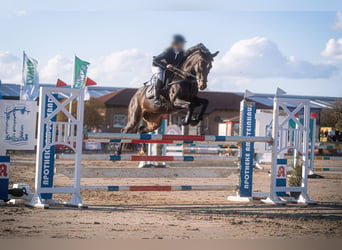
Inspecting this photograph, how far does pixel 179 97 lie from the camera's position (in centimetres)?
734

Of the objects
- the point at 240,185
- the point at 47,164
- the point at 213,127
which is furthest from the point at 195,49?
the point at 213,127

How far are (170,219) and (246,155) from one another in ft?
7.07

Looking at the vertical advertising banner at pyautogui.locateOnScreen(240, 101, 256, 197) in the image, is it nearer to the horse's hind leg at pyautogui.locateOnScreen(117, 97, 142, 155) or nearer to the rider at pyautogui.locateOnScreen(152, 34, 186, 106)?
the rider at pyautogui.locateOnScreen(152, 34, 186, 106)

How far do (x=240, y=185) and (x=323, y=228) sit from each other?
211 cm

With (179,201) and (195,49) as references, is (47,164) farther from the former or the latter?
(195,49)

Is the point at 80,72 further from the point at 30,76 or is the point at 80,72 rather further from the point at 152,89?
the point at 152,89

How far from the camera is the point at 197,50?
23.5 feet

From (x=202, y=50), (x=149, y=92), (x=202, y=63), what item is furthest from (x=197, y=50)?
(x=149, y=92)

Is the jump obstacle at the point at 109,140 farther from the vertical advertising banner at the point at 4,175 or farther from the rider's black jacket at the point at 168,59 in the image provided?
the rider's black jacket at the point at 168,59

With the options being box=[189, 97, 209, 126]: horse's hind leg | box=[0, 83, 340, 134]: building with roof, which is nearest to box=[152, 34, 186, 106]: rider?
box=[189, 97, 209, 126]: horse's hind leg

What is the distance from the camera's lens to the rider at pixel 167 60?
7359mm

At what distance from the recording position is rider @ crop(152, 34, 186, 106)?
7.36 m

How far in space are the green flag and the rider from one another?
389 inches

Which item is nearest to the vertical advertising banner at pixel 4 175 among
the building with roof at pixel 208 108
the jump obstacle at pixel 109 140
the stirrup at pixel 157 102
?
the jump obstacle at pixel 109 140
